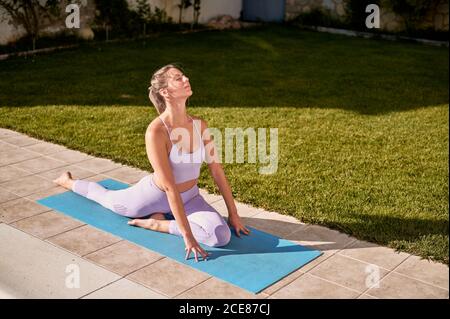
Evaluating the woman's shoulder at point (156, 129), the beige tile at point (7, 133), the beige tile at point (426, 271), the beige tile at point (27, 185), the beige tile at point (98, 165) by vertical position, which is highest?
the woman's shoulder at point (156, 129)

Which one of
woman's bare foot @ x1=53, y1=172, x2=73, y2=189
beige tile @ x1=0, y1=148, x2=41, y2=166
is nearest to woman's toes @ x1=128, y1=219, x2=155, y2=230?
woman's bare foot @ x1=53, y1=172, x2=73, y2=189

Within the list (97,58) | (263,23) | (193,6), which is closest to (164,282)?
(97,58)

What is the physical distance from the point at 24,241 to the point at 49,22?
9817mm

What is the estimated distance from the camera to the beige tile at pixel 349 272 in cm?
452

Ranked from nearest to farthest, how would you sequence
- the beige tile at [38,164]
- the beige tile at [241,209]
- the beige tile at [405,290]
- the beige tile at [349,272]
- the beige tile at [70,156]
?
1. the beige tile at [405,290]
2. the beige tile at [349,272]
3. the beige tile at [241,209]
4. the beige tile at [38,164]
5. the beige tile at [70,156]

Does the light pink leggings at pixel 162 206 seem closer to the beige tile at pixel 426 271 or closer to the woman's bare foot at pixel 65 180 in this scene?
the woman's bare foot at pixel 65 180

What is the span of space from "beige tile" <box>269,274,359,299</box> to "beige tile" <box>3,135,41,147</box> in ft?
14.4

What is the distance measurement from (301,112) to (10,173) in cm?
446

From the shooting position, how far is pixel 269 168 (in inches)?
278

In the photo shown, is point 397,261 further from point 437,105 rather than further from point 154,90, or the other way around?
point 437,105

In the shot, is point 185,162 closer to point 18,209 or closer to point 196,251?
point 196,251

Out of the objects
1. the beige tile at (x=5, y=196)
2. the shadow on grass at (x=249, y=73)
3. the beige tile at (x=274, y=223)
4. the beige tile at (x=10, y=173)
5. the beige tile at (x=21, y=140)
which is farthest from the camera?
the shadow on grass at (x=249, y=73)

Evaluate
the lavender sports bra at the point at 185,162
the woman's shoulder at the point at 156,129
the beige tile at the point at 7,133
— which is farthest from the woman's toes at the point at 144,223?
the beige tile at the point at 7,133

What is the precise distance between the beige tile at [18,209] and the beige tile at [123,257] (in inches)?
40.3
